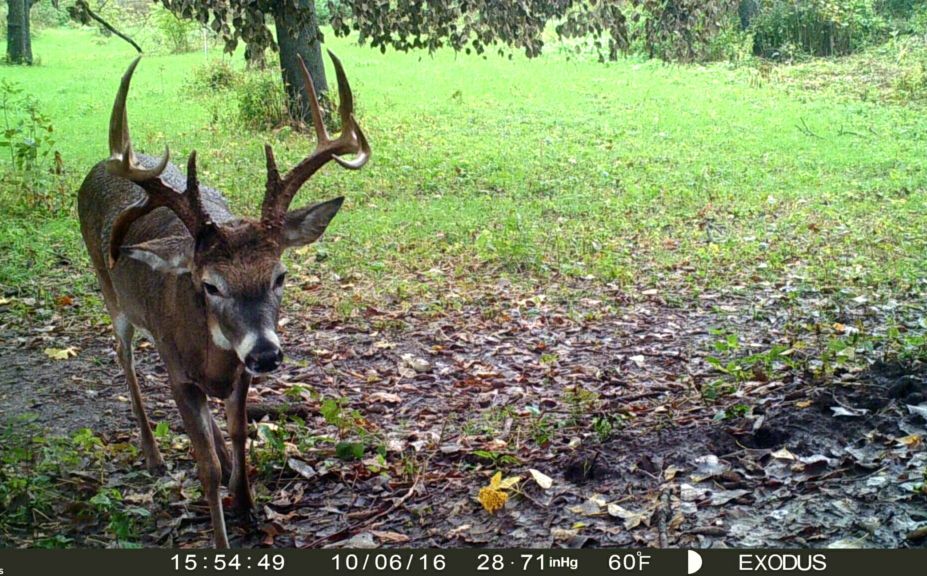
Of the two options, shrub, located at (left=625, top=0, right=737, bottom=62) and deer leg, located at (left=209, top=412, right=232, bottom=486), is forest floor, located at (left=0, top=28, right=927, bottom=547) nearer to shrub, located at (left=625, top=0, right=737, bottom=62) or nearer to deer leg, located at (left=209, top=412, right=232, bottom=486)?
deer leg, located at (left=209, top=412, right=232, bottom=486)

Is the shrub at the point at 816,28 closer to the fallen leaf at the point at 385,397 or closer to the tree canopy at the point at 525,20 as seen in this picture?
the tree canopy at the point at 525,20

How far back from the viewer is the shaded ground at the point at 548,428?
4234 millimetres

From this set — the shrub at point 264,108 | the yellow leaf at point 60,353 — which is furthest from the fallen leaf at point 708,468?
the shrub at point 264,108

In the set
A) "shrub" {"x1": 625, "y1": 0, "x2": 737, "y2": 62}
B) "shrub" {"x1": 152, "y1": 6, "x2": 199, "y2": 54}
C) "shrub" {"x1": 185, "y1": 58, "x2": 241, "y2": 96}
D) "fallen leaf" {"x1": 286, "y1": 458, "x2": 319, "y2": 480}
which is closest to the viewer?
"fallen leaf" {"x1": 286, "y1": 458, "x2": 319, "y2": 480}

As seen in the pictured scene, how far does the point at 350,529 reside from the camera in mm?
4566

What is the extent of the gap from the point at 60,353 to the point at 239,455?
9.36 ft

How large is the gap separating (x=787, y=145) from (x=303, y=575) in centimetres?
1186

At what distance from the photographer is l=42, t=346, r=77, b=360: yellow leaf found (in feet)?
22.9

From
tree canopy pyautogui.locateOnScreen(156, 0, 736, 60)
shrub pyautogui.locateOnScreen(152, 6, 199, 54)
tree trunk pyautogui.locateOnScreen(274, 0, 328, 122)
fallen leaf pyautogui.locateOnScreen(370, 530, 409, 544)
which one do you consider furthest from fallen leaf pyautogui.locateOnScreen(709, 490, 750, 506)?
shrub pyautogui.locateOnScreen(152, 6, 199, 54)

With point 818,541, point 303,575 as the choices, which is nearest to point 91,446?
point 303,575

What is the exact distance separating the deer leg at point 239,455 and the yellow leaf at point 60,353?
9.00 ft

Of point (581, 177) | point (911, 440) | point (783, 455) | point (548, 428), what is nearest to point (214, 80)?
point (581, 177)

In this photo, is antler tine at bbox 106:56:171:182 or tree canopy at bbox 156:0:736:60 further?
tree canopy at bbox 156:0:736:60

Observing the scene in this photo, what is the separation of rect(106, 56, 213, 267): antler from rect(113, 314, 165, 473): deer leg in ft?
4.05
